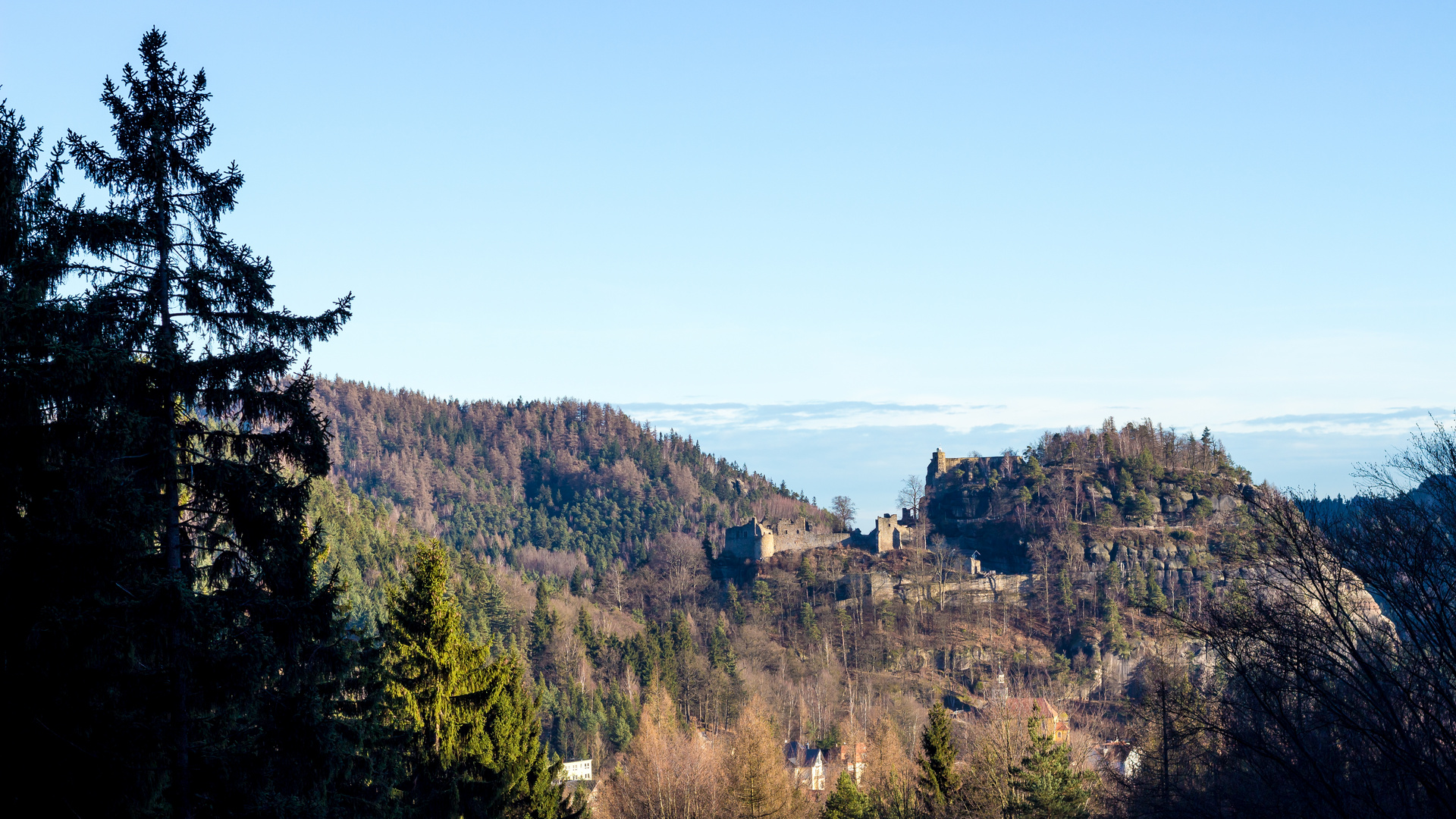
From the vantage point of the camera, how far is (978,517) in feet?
474

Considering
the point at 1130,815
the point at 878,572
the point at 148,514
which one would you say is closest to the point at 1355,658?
the point at 1130,815

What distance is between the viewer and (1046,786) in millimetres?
33031

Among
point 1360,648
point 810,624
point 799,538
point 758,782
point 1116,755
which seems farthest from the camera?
point 799,538

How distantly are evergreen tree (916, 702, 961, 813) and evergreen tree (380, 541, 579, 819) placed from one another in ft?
52.9

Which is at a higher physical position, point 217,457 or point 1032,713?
point 217,457

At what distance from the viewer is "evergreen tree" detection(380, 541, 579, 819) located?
67.3 ft

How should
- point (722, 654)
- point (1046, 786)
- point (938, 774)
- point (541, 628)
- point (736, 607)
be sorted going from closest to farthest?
point (1046, 786) < point (938, 774) < point (541, 628) < point (722, 654) < point (736, 607)

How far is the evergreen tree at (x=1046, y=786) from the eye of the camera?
108 feet

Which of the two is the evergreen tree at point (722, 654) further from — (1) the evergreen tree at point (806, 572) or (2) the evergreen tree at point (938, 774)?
(2) the evergreen tree at point (938, 774)

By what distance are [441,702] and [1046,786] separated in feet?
63.9

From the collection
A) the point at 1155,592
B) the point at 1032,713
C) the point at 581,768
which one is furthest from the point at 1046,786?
the point at 1155,592

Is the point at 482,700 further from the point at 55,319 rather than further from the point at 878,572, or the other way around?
the point at 878,572

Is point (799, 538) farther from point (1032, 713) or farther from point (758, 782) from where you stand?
point (758, 782)

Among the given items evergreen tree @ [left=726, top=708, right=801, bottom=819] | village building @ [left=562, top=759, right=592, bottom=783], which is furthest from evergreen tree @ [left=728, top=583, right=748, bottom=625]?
evergreen tree @ [left=726, top=708, right=801, bottom=819]
